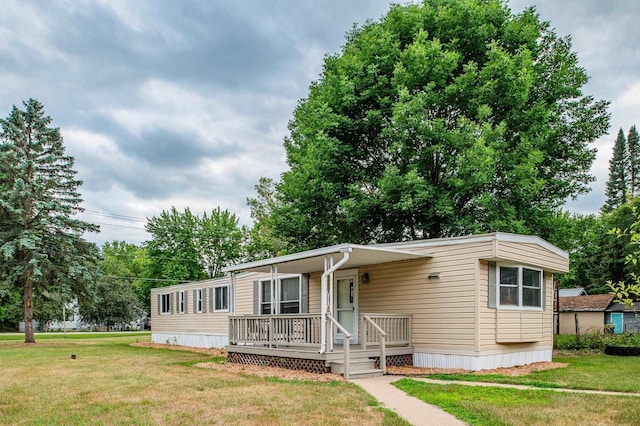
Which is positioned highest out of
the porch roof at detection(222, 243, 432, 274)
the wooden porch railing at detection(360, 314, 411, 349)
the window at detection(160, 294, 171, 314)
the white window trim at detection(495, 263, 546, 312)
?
the porch roof at detection(222, 243, 432, 274)

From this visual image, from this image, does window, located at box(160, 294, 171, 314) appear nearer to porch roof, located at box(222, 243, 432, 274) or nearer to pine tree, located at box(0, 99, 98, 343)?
pine tree, located at box(0, 99, 98, 343)

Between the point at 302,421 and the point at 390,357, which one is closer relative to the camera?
the point at 302,421

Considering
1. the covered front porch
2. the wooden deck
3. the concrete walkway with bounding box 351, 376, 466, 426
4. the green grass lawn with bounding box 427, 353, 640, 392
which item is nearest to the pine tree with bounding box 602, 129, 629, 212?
the green grass lawn with bounding box 427, 353, 640, 392

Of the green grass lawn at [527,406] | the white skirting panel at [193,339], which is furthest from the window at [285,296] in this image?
the green grass lawn at [527,406]

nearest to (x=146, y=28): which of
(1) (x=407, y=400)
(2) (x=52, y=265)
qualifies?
(1) (x=407, y=400)

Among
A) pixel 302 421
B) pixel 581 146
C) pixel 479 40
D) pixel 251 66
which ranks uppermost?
pixel 479 40

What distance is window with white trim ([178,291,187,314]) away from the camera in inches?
890

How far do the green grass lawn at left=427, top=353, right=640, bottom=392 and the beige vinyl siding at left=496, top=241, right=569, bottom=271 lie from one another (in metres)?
2.39

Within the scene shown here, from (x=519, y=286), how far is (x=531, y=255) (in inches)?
31.1

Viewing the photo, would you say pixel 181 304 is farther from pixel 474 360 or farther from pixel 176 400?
pixel 176 400

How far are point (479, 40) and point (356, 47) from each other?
4558 mm

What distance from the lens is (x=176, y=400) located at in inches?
311

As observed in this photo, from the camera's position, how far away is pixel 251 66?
1597cm

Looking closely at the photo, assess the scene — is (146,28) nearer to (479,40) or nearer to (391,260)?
(391,260)
